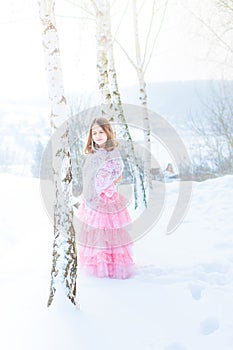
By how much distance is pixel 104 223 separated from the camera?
391 cm

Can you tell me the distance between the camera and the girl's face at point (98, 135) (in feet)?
13.0

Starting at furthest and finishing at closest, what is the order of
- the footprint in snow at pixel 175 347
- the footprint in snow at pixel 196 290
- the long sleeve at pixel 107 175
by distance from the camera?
1. the long sleeve at pixel 107 175
2. the footprint in snow at pixel 196 290
3. the footprint in snow at pixel 175 347

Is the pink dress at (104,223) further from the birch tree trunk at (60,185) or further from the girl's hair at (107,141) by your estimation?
the birch tree trunk at (60,185)

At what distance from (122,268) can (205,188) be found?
6.25 meters

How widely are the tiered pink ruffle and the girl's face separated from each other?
623 mm

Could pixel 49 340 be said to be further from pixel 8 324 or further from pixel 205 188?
pixel 205 188

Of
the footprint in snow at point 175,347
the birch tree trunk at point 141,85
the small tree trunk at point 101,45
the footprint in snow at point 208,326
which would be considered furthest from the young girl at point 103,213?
the birch tree trunk at point 141,85

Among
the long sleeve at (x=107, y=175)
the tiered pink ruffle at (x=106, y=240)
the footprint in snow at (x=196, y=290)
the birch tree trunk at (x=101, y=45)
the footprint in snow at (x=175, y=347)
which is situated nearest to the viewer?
the footprint in snow at (x=175, y=347)

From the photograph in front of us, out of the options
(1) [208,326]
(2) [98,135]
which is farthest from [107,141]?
(1) [208,326]

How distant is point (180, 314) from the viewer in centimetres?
295

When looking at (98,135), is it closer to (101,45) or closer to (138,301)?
(138,301)

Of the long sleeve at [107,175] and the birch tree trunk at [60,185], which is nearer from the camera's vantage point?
the birch tree trunk at [60,185]

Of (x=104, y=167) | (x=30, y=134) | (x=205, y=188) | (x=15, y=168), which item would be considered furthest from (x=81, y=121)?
(x=30, y=134)

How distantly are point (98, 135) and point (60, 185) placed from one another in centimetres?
128
